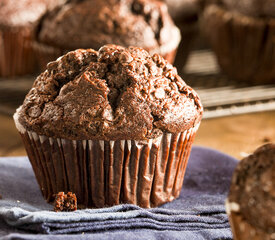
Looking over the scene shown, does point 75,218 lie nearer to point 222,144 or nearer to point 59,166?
point 59,166

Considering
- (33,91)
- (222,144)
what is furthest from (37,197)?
(222,144)

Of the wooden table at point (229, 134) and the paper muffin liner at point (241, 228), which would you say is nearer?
the paper muffin liner at point (241, 228)

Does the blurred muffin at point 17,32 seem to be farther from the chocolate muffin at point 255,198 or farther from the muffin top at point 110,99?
the chocolate muffin at point 255,198

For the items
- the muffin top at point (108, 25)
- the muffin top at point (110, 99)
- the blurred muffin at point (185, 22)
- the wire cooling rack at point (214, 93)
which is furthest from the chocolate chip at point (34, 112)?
the blurred muffin at point (185, 22)

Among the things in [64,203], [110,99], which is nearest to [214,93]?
[110,99]

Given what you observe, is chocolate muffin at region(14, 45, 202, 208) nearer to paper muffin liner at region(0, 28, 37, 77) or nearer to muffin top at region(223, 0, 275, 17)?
muffin top at region(223, 0, 275, 17)

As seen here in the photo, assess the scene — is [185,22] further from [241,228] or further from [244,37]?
[241,228]

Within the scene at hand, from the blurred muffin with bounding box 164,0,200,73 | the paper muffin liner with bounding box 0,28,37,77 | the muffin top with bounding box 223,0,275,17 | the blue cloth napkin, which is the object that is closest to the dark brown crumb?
the blue cloth napkin
